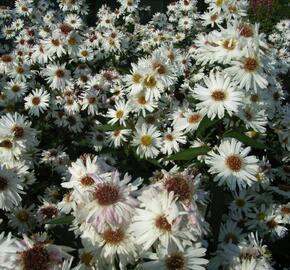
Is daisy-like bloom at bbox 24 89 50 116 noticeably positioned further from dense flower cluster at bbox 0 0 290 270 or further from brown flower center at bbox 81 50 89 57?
brown flower center at bbox 81 50 89 57

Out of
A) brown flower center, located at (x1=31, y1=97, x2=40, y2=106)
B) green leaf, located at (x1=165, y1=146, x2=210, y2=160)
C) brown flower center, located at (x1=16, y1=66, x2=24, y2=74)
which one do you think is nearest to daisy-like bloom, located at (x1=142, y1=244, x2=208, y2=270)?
green leaf, located at (x1=165, y1=146, x2=210, y2=160)

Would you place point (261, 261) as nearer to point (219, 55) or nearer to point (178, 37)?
point (219, 55)

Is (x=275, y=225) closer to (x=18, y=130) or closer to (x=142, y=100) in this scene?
(x=142, y=100)

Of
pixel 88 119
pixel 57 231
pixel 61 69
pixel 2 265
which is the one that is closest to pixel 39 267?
pixel 2 265

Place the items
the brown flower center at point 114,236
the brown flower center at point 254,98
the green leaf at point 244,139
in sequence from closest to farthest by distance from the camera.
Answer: the brown flower center at point 114,236 → the green leaf at point 244,139 → the brown flower center at point 254,98

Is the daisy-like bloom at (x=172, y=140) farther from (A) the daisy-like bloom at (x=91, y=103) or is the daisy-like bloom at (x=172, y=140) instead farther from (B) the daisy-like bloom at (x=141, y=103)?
(A) the daisy-like bloom at (x=91, y=103)

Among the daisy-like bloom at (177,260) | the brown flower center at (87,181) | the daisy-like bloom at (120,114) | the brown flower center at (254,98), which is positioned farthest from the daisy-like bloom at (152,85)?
the daisy-like bloom at (177,260)

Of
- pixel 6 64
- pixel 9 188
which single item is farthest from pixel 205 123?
pixel 6 64
